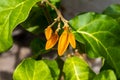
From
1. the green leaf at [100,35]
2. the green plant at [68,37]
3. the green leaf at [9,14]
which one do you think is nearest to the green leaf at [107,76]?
the green plant at [68,37]

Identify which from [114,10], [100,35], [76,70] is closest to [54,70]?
[76,70]

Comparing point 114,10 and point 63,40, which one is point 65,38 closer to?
point 63,40

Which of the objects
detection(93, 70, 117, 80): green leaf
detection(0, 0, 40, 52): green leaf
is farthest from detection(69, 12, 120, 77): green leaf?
detection(0, 0, 40, 52): green leaf

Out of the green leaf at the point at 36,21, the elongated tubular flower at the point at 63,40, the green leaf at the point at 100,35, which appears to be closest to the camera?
the elongated tubular flower at the point at 63,40

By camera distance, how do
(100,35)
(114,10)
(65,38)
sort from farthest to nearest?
1. (114,10)
2. (100,35)
3. (65,38)

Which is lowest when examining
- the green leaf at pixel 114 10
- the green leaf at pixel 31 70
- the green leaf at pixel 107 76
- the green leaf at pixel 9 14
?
the green leaf at pixel 114 10

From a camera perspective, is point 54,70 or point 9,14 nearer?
point 9,14

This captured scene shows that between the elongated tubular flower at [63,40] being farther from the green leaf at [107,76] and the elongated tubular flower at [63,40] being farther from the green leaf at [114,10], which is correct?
the green leaf at [114,10]

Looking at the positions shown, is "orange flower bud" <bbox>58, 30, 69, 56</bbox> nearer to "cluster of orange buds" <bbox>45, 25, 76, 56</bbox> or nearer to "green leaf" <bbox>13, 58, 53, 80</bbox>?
"cluster of orange buds" <bbox>45, 25, 76, 56</bbox>
